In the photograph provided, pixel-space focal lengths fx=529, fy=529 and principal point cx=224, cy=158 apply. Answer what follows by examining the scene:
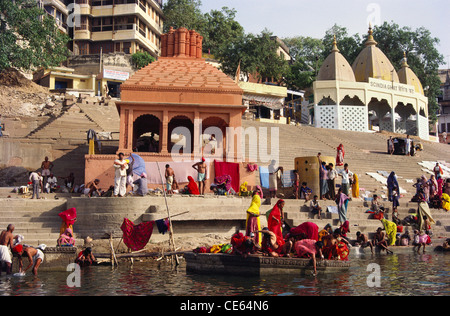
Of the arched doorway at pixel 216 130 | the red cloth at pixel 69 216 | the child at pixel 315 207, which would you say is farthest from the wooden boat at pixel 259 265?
the arched doorway at pixel 216 130

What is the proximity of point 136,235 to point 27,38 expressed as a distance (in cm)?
2457

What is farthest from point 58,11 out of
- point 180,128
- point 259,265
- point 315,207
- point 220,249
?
point 259,265

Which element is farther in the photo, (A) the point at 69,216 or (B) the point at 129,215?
(B) the point at 129,215

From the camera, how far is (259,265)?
1051 centimetres

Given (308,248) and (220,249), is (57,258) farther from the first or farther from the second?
(308,248)

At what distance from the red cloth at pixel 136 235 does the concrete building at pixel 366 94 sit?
2301 centimetres

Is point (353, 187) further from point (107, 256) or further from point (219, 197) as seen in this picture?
point (107, 256)

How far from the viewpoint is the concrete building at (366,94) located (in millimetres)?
34656

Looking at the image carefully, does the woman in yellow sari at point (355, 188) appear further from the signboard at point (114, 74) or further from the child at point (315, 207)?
the signboard at point (114, 74)

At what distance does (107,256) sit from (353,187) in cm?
929

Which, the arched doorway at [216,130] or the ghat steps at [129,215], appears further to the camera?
the arched doorway at [216,130]

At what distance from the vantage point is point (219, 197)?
50.6ft

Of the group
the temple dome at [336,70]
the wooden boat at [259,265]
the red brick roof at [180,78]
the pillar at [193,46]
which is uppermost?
the temple dome at [336,70]

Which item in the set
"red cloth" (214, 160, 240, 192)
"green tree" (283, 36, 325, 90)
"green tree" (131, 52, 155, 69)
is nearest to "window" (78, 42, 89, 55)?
"green tree" (131, 52, 155, 69)
